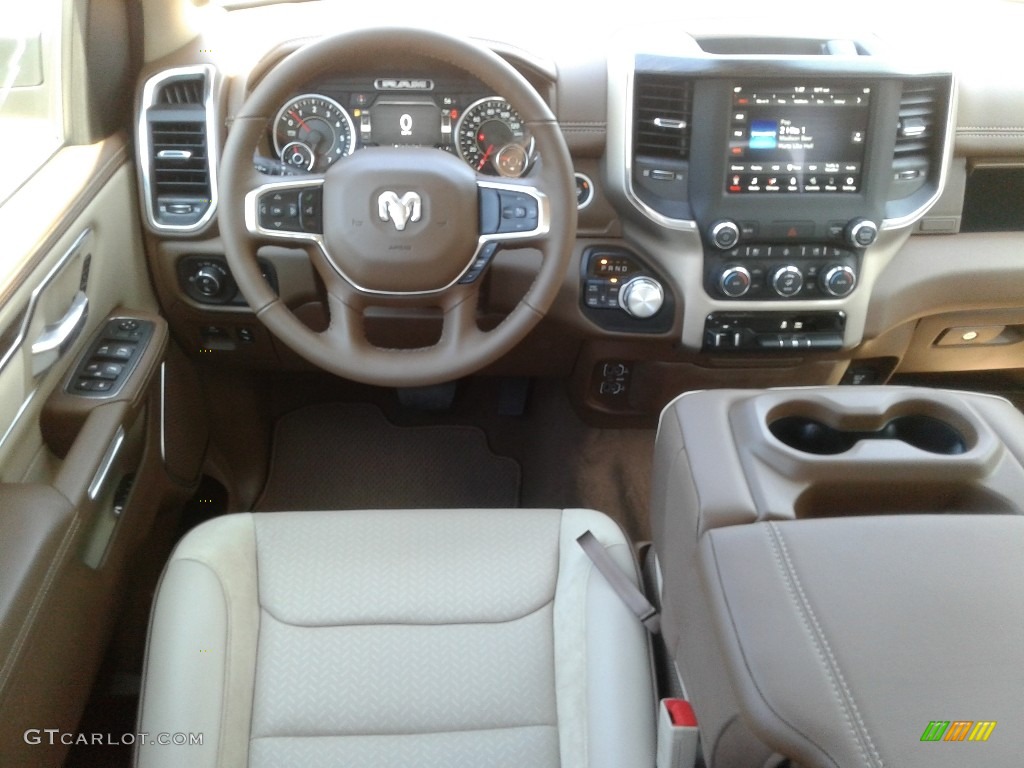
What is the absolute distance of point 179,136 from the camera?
1.33 meters

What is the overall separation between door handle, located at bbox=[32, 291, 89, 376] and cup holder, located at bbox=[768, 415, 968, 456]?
92 centimetres

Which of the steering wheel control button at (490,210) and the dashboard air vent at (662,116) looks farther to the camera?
the dashboard air vent at (662,116)

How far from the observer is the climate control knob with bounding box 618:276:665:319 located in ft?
4.74

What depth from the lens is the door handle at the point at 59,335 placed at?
1135 millimetres

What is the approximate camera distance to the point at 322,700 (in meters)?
1.00

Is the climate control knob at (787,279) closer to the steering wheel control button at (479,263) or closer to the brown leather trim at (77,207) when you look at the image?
the steering wheel control button at (479,263)

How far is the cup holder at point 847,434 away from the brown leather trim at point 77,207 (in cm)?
91

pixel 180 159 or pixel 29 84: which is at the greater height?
pixel 29 84

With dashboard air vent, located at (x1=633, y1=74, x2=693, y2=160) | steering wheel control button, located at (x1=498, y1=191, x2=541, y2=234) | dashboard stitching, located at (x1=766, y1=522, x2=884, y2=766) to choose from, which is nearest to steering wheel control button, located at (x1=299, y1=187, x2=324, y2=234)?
steering wheel control button, located at (x1=498, y1=191, x2=541, y2=234)

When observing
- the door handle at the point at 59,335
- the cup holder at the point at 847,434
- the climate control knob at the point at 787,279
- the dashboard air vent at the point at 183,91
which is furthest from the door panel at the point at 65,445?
the climate control knob at the point at 787,279

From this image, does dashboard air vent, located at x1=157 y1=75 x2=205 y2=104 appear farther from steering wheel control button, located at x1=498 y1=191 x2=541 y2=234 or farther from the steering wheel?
A: steering wheel control button, located at x1=498 y1=191 x2=541 y2=234

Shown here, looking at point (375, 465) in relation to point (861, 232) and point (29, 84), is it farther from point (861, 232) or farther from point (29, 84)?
point (861, 232)

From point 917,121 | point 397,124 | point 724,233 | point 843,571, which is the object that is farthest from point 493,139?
point 843,571

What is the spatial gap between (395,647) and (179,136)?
83 cm
